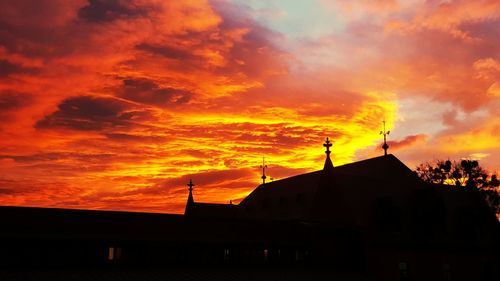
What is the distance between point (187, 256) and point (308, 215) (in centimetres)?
1485

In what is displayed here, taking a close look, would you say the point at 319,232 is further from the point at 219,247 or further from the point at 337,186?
the point at 219,247

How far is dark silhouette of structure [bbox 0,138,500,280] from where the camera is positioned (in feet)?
112

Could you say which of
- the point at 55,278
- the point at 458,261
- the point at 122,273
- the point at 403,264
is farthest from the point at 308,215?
the point at 55,278

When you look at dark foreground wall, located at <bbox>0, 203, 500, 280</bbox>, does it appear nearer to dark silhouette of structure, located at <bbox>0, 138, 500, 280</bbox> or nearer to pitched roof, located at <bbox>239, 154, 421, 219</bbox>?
dark silhouette of structure, located at <bbox>0, 138, 500, 280</bbox>

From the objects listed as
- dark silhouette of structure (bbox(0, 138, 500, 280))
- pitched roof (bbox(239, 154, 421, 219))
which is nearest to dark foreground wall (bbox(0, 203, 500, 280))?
dark silhouette of structure (bbox(0, 138, 500, 280))

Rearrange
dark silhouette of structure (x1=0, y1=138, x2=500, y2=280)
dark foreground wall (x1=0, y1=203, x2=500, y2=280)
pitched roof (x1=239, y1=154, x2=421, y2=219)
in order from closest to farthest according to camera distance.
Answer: dark foreground wall (x1=0, y1=203, x2=500, y2=280) → dark silhouette of structure (x1=0, y1=138, x2=500, y2=280) → pitched roof (x1=239, y1=154, x2=421, y2=219)

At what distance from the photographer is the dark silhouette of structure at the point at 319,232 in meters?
34.0

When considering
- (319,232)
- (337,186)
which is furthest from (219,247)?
(337,186)

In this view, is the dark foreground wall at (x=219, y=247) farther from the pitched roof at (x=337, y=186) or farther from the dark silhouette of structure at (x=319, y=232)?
the pitched roof at (x=337, y=186)

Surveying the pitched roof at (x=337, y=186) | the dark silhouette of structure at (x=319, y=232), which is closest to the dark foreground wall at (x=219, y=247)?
the dark silhouette of structure at (x=319, y=232)

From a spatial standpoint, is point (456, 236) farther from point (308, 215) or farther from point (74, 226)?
point (74, 226)

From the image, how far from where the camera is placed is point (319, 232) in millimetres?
43750

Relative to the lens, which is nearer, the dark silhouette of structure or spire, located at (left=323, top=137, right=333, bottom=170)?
the dark silhouette of structure

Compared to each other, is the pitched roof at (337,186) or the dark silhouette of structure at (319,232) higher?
the pitched roof at (337,186)
